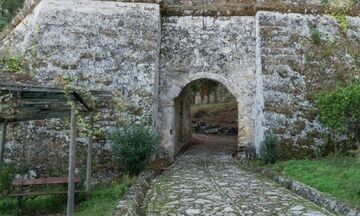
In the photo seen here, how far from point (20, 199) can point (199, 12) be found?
706cm

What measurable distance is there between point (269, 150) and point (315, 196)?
12.5ft

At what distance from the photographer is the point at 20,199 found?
28.7 ft

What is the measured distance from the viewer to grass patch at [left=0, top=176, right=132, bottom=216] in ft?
27.5

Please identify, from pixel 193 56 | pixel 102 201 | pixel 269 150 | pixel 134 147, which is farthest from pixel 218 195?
pixel 193 56

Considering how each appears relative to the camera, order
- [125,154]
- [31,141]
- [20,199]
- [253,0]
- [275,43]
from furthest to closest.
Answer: [253,0] → [275,43] → [31,141] → [125,154] → [20,199]

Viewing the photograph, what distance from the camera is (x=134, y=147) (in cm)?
997

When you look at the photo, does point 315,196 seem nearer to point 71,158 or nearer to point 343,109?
point 343,109

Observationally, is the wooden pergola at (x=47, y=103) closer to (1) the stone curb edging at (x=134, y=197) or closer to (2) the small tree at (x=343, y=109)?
(1) the stone curb edging at (x=134, y=197)

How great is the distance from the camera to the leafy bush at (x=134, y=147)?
9.96 metres

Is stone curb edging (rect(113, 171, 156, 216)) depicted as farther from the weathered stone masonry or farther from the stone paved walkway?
the weathered stone masonry

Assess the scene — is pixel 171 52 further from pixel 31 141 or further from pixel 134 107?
pixel 31 141

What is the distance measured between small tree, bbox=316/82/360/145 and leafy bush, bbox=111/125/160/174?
4113 mm

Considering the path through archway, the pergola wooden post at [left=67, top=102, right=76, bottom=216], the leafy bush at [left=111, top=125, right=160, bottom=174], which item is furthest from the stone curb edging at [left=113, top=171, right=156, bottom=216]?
the path through archway

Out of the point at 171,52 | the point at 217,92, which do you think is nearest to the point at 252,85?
the point at 171,52
